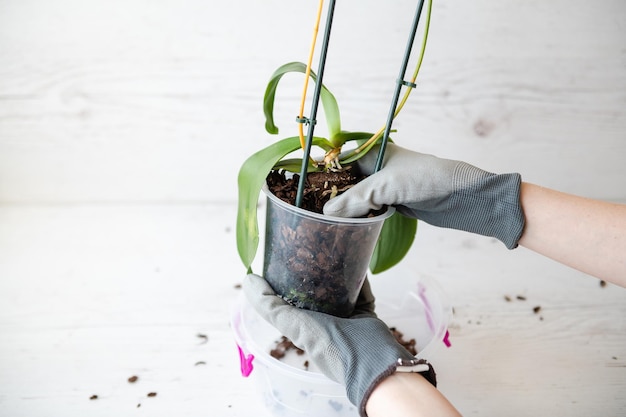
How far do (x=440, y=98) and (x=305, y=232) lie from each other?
693 mm

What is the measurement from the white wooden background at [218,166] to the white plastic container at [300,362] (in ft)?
0.17

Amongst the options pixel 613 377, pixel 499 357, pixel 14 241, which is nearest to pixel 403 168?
pixel 499 357

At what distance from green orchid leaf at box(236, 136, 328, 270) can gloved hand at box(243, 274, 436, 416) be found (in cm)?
8

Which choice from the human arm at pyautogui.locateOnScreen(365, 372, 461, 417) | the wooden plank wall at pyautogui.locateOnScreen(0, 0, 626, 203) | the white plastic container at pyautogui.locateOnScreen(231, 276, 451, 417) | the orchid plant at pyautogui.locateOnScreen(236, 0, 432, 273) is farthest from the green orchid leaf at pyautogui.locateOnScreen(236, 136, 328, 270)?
the wooden plank wall at pyautogui.locateOnScreen(0, 0, 626, 203)

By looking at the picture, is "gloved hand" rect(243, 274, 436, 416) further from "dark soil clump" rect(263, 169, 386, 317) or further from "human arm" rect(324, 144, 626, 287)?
"human arm" rect(324, 144, 626, 287)

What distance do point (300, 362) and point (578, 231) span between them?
0.49 meters

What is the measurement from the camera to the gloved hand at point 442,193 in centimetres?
71

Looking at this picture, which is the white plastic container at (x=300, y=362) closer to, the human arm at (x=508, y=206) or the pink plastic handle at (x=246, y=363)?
the pink plastic handle at (x=246, y=363)

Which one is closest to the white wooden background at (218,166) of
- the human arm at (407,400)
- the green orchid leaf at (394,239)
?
the green orchid leaf at (394,239)

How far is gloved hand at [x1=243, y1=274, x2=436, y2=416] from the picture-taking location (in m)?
0.66

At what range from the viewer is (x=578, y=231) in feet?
2.39

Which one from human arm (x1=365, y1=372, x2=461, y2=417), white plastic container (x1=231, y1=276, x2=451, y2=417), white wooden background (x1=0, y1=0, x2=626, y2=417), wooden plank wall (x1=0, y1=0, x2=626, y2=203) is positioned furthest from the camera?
wooden plank wall (x1=0, y1=0, x2=626, y2=203)

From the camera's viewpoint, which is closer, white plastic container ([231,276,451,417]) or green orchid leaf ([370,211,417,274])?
white plastic container ([231,276,451,417])

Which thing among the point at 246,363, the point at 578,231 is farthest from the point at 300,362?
the point at 578,231
